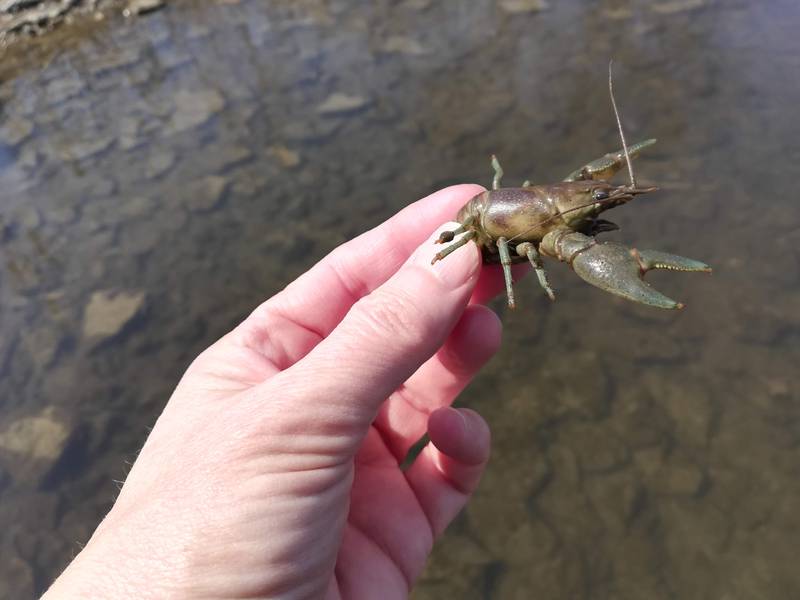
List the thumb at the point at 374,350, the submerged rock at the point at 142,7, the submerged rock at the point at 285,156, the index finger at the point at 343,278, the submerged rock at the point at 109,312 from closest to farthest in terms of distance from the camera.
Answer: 1. the thumb at the point at 374,350
2. the index finger at the point at 343,278
3. the submerged rock at the point at 109,312
4. the submerged rock at the point at 285,156
5. the submerged rock at the point at 142,7

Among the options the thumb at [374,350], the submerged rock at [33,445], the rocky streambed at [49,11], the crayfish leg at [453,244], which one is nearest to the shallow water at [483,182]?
the submerged rock at [33,445]

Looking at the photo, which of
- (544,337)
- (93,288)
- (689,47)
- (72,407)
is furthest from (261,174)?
(689,47)

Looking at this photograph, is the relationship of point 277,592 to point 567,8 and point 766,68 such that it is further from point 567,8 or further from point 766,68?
point 567,8

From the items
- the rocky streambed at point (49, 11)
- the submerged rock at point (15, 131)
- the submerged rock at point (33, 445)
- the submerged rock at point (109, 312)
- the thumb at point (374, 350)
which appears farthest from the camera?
the rocky streambed at point (49, 11)

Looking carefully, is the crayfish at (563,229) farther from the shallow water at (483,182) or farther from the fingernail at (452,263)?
the shallow water at (483,182)

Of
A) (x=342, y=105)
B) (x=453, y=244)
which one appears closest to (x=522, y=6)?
(x=342, y=105)

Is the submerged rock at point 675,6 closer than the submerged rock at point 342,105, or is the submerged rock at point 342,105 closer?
the submerged rock at point 342,105

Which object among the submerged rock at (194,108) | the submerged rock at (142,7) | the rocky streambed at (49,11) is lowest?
the submerged rock at (194,108)
